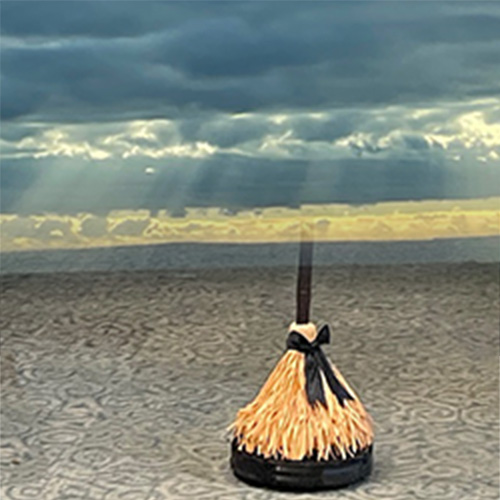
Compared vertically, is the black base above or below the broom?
below

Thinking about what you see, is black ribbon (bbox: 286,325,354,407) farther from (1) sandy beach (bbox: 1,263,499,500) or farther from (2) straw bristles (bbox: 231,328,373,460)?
(1) sandy beach (bbox: 1,263,499,500)

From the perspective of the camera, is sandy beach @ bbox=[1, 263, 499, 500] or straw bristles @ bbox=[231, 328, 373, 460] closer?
straw bristles @ bbox=[231, 328, 373, 460]

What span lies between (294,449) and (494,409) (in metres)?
0.80

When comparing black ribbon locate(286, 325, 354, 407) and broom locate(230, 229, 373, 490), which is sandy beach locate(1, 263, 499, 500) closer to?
broom locate(230, 229, 373, 490)

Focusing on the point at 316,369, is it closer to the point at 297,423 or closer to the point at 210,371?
the point at 297,423

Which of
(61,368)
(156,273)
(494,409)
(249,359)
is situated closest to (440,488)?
(494,409)

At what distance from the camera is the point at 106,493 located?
2523 mm

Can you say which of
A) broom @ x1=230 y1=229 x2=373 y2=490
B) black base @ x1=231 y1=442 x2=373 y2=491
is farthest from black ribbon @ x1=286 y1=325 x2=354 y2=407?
black base @ x1=231 y1=442 x2=373 y2=491

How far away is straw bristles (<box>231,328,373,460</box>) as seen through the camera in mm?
2467

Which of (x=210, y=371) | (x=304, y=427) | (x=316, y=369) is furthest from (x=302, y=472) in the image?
(x=210, y=371)

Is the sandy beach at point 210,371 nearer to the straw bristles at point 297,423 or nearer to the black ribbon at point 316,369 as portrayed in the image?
the straw bristles at point 297,423

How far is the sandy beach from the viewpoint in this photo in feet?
8.64

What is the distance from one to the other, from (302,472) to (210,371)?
36.2 inches

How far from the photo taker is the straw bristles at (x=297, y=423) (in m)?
2.47
